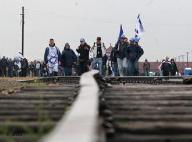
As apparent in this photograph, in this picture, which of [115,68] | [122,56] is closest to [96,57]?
[122,56]

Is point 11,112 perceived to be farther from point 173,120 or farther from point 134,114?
point 173,120

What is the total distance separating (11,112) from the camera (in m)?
6.23

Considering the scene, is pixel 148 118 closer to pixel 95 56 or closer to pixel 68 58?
pixel 95 56

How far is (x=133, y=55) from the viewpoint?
80.9ft

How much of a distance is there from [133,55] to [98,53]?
138 centimetres

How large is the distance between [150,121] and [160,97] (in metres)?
2.68

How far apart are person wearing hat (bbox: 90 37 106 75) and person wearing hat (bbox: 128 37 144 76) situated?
3.52ft

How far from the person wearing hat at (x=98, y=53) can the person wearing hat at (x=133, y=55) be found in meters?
1.07

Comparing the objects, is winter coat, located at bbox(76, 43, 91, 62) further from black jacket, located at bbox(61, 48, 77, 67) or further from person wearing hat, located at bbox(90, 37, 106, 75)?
black jacket, located at bbox(61, 48, 77, 67)

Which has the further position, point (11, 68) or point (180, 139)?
point (11, 68)

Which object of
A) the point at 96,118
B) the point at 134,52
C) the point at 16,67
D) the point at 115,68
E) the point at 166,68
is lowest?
the point at 96,118

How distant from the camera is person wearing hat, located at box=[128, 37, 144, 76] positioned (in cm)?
2467

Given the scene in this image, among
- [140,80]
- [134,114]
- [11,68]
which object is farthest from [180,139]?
[11,68]

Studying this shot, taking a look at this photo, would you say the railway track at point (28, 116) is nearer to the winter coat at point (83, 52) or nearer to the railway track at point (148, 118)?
the railway track at point (148, 118)
